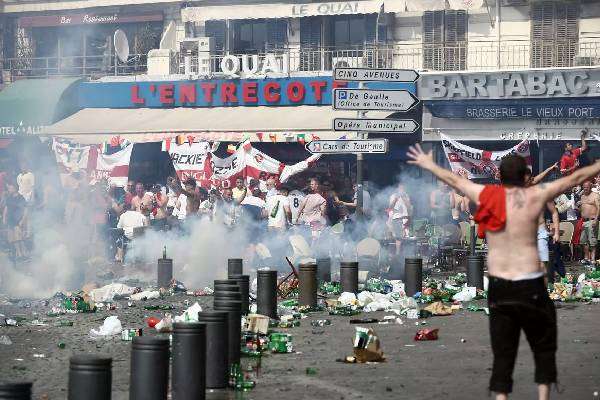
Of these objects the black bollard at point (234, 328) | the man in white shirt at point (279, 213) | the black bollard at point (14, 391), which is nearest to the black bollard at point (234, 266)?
the man in white shirt at point (279, 213)

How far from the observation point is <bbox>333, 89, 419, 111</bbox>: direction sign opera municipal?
2034 centimetres

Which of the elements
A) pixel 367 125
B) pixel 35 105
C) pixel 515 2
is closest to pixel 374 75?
pixel 367 125

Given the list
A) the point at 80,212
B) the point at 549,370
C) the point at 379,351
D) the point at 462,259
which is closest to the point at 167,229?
the point at 80,212

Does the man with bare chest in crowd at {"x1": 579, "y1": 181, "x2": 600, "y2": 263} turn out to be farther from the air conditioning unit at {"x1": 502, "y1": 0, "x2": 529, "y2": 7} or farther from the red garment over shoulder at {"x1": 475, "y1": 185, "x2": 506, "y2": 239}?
the red garment over shoulder at {"x1": 475, "y1": 185, "x2": 506, "y2": 239}

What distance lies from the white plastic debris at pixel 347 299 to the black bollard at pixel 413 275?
1226mm

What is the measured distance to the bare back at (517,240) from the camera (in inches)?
311

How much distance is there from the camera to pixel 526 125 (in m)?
31.3

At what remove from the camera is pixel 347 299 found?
1677cm

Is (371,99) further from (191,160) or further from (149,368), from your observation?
(149,368)

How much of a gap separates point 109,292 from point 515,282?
10.9 meters

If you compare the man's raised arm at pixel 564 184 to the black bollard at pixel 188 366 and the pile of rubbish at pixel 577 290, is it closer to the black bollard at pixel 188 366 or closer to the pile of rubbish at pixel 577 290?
the black bollard at pixel 188 366

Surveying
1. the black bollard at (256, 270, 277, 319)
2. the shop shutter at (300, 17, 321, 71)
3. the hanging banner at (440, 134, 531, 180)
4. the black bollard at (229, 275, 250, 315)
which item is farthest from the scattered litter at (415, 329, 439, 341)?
the shop shutter at (300, 17, 321, 71)

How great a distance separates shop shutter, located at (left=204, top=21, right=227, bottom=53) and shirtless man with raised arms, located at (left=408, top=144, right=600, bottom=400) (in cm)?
2856

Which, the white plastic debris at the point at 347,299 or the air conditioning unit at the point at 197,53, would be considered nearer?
Result: the white plastic debris at the point at 347,299
